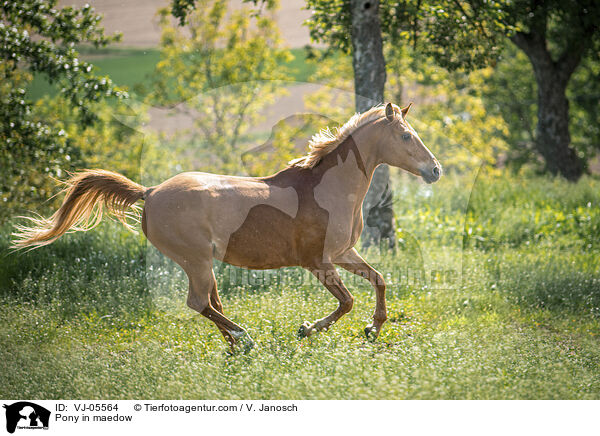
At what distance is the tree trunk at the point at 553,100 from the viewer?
41.6ft

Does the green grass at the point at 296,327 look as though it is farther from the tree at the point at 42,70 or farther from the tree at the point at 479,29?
the tree at the point at 479,29

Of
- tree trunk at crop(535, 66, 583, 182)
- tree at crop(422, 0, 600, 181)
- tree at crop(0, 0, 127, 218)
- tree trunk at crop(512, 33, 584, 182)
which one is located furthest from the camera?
tree trunk at crop(535, 66, 583, 182)

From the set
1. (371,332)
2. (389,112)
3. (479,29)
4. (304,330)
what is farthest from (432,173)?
(479,29)

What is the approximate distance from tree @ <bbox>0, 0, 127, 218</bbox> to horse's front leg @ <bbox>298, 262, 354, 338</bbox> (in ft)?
14.8

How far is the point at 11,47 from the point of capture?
8156 millimetres

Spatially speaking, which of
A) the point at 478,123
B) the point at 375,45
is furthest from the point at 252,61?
the point at 375,45

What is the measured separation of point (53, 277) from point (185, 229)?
2876 millimetres

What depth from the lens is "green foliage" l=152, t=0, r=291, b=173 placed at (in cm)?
1173

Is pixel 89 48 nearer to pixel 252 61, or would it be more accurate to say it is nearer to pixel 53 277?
pixel 53 277

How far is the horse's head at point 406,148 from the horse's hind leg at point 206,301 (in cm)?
193

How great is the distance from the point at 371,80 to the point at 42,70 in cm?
460

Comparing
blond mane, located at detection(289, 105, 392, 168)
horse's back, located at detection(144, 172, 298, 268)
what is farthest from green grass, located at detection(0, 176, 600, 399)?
blond mane, located at detection(289, 105, 392, 168)

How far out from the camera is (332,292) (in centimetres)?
547

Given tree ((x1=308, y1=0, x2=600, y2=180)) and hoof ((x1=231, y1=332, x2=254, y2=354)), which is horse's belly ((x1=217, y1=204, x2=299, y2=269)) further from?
tree ((x1=308, y1=0, x2=600, y2=180))
